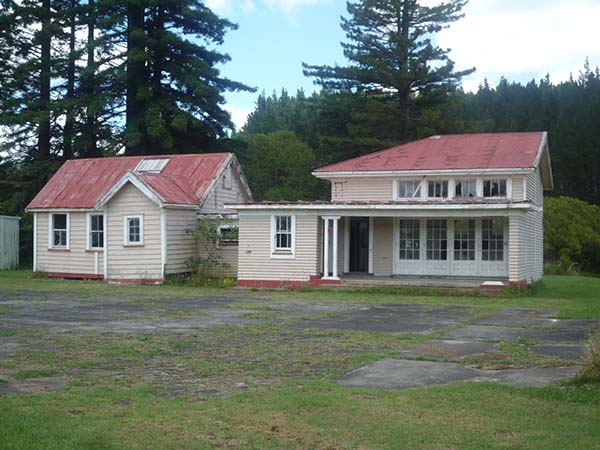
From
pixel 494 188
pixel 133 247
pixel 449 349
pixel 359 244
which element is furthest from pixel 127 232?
pixel 449 349

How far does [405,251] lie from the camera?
87.0 ft

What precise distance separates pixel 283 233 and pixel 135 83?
1973 centimetres

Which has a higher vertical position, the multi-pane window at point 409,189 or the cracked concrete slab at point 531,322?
the multi-pane window at point 409,189

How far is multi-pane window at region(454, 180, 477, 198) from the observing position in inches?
1022

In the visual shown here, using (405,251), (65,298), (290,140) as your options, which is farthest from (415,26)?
(65,298)

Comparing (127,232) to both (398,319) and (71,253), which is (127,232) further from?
(398,319)

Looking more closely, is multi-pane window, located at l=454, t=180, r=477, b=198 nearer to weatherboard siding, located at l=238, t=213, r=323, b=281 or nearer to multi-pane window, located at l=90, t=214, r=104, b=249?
weatherboard siding, located at l=238, t=213, r=323, b=281

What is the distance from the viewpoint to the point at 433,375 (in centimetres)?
909

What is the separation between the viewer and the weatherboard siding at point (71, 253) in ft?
91.7

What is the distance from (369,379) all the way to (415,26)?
1445 inches

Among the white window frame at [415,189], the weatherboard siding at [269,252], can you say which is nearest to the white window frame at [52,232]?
the weatherboard siding at [269,252]

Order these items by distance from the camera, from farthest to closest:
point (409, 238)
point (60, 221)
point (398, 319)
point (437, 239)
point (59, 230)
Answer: point (60, 221) < point (59, 230) < point (409, 238) < point (437, 239) < point (398, 319)

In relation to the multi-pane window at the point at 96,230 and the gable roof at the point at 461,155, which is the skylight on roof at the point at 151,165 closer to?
the multi-pane window at the point at 96,230

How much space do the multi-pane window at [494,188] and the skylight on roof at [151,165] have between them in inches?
522
